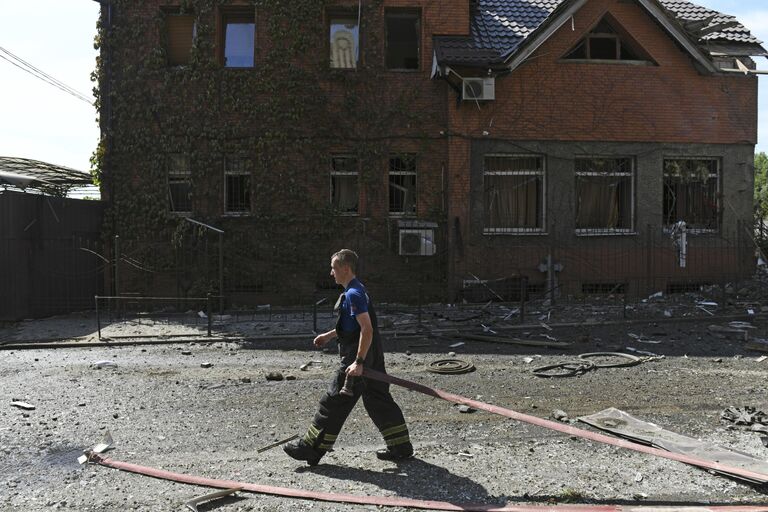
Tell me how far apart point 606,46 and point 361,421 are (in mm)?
12388

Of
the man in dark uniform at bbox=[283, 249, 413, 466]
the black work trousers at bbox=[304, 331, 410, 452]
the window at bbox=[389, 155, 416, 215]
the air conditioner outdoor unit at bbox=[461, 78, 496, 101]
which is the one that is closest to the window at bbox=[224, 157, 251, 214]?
the window at bbox=[389, 155, 416, 215]

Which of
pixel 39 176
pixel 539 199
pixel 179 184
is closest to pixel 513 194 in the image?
pixel 539 199

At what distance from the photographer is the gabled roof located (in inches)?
546

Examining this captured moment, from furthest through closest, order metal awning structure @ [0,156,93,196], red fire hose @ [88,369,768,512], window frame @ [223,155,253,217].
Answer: window frame @ [223,155,253,217]
metal awning structure @ [0,156,93,196]
red fire hose @ [88,369,768,512]

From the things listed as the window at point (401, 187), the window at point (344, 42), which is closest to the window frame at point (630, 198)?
the window at point (401, 187)

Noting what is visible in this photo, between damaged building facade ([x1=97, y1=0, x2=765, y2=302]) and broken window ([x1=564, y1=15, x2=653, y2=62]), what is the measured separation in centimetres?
10

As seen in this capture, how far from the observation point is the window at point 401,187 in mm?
14828

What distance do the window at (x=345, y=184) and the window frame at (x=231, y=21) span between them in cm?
304

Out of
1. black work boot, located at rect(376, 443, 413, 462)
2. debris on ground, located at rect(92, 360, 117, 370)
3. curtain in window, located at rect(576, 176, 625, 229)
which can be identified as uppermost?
curtain in window, located at rect(576, 176, 625, 229)

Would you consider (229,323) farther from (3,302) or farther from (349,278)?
(349,278)

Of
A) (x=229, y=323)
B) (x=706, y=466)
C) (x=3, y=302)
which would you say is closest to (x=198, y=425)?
(x=706, y=466)

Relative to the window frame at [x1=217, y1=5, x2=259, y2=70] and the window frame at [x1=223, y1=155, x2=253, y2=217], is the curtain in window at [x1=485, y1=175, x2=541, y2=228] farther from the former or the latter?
the window frame at [x1=217, y1=5, x2=259, y2=70]

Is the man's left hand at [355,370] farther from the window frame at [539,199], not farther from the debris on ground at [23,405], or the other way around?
the window frame at [539,199]

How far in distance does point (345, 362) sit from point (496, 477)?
57.4 inches
